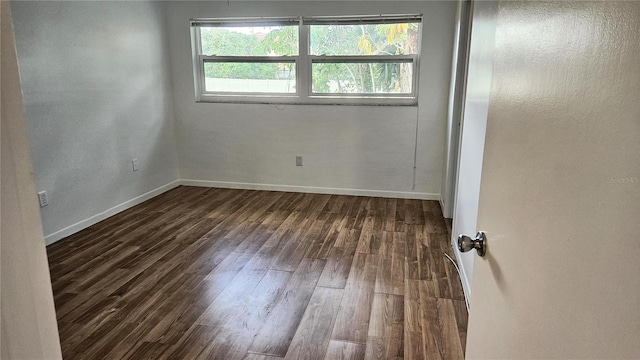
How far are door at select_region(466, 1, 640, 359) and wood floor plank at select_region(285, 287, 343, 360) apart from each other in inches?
45.7

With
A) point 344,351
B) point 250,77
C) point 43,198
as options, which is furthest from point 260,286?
point 250,77

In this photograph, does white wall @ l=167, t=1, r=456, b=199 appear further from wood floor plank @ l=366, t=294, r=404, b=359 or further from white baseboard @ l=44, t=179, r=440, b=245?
wood floor plank @ l=366, t=294, r=404, b=359

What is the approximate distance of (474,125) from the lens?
7.97 feet

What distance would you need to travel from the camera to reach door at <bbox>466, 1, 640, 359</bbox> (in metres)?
0.47

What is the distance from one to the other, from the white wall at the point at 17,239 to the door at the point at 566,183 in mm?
791

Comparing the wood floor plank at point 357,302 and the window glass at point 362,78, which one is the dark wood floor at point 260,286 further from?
the window glass at point 362,78

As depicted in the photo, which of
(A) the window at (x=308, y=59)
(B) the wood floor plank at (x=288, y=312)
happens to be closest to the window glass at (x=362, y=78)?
(A) the window at (x=308, y=59)

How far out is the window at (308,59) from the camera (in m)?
4.30

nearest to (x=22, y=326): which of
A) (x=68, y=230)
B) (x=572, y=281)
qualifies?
(x=572, y=281)

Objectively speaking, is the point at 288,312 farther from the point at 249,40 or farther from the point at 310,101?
the point at 249,40

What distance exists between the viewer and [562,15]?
62cm

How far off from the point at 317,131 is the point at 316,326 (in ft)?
9.14

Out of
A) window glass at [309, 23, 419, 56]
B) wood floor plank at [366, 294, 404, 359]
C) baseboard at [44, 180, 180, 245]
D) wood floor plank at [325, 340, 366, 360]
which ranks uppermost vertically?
window glass at [309, 23, 419, 56]

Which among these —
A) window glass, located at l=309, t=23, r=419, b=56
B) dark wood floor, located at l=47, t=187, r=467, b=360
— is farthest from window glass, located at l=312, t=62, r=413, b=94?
dark wood floor, located at l=47, t=187, r=467, b=360
